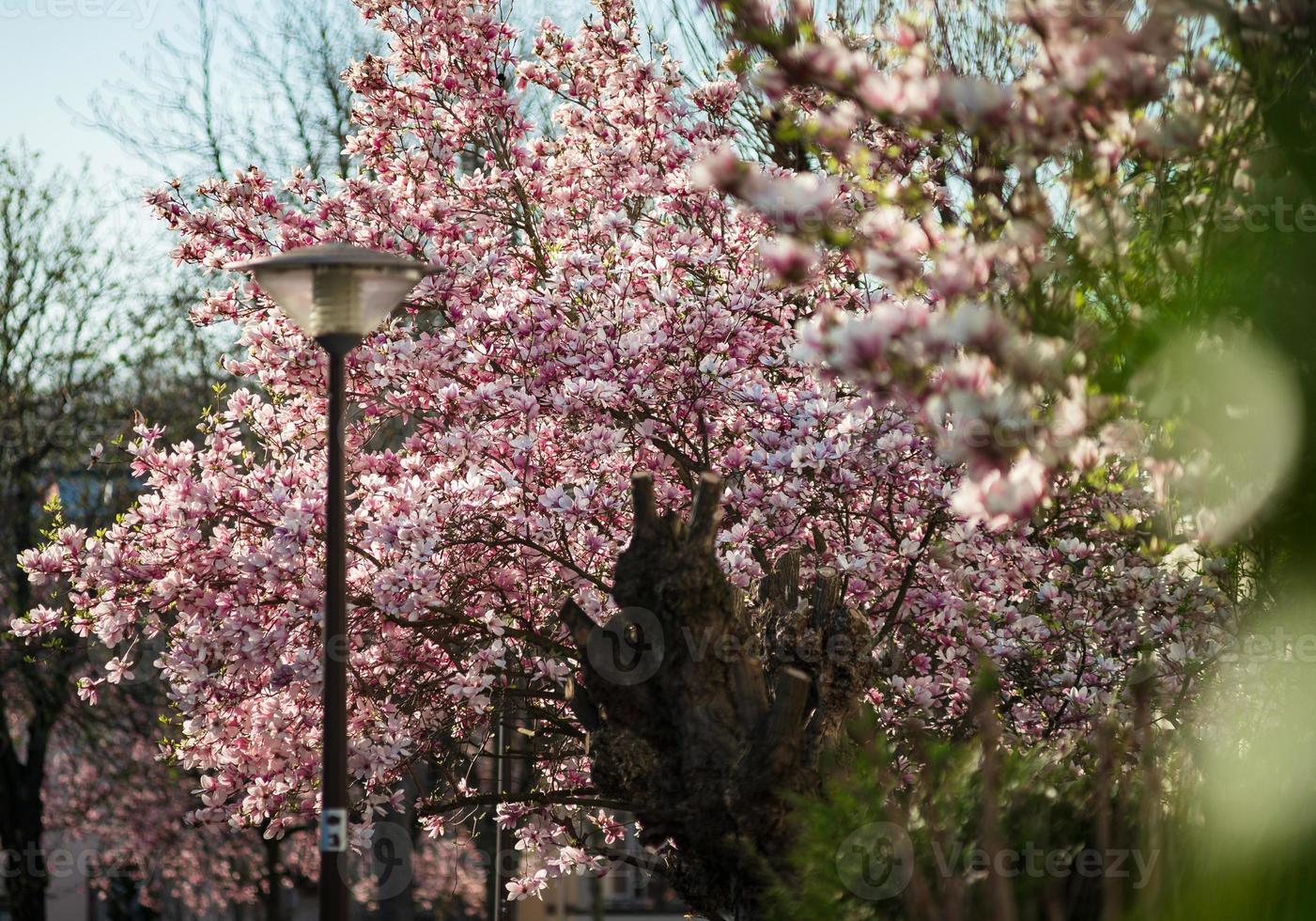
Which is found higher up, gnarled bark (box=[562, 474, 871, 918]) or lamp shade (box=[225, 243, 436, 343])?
lamp shade (box=[225, 243, 436, 343])

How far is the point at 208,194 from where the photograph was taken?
381 inches

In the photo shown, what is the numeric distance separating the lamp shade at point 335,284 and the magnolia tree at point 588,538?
159cm

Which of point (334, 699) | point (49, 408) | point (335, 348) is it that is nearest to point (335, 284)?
point (335, 348)

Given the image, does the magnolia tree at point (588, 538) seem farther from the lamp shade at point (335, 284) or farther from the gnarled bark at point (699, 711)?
the lamp shade at point (335, 284)

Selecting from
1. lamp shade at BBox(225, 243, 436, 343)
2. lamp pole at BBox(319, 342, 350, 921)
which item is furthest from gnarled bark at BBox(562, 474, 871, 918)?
lamp shade at BBox(225, 243, 436, 343)

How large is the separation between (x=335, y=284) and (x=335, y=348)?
317 millimetres

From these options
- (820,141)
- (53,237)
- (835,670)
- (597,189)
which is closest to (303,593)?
(835,670)

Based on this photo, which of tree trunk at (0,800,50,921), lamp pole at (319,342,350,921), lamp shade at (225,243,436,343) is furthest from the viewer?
tree trunk at (0,800,50,921)

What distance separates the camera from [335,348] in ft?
22.5

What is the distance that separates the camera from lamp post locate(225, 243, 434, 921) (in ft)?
21.2

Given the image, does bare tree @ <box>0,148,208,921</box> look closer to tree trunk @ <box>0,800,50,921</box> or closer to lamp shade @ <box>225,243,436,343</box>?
tree trunk @ <box>0,800,50,921</box>

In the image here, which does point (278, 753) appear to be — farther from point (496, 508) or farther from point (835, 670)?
point (835, 670)

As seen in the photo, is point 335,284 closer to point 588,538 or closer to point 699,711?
point 588,538

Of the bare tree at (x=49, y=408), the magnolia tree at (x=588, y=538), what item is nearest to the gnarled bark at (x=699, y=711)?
the magnolia tree at (x=588, y=538)
